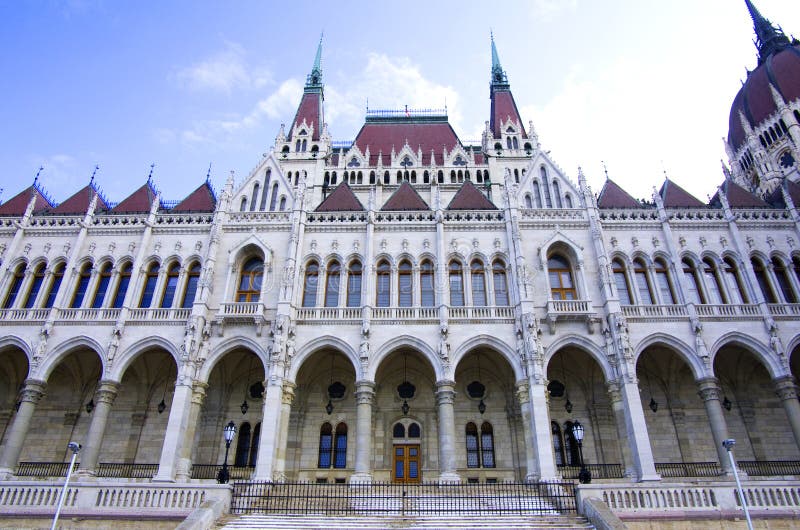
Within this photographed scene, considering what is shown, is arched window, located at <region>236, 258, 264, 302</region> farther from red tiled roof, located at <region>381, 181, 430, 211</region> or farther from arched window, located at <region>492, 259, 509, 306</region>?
arched window, located at <region>492, 259, 509, 306</region>

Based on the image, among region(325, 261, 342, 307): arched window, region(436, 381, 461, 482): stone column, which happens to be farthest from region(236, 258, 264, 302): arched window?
region(436, 381, 461, 482): stone column

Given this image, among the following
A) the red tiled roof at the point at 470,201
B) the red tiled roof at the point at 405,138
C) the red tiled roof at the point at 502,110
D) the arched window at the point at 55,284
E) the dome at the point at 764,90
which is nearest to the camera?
the arched window at the point at 55,284

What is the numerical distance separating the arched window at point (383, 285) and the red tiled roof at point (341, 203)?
3173 millimetres

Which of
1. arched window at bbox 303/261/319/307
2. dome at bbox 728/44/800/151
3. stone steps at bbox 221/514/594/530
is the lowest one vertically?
stone steps at bbox 221/514/594/530

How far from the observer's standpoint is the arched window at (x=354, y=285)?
2150cm

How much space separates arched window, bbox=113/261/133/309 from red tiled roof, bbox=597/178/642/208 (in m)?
22.0

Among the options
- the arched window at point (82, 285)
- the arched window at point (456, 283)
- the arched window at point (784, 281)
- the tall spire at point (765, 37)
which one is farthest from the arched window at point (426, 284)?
the tall spire at point (765, 37)

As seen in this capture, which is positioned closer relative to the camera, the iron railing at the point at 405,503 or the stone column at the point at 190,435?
the iron railing at the point at 405,503

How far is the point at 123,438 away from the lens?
20.8m

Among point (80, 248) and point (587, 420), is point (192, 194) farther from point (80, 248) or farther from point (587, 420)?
point (587, 420)

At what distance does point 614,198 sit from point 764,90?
26.5 meters

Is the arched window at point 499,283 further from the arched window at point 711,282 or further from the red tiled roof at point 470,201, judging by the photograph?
the arched window at point 711,282

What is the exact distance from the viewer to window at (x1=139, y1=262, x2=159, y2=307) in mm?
21812

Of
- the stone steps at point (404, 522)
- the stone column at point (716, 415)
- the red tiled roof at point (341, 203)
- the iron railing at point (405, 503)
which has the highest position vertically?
the red tiled roof at point (341, 203)
